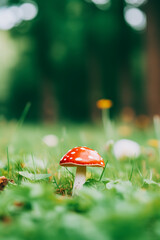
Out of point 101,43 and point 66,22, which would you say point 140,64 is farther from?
point 66,22

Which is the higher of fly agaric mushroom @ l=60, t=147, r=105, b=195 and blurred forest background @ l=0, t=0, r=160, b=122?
blurred forest background @ l=0, t=0, r=160, b=122

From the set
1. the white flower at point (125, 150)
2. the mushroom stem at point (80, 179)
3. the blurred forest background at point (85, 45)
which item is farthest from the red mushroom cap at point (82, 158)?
the blurred forest background at point (85, 45)

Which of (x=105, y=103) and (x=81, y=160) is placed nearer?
(x=81, y=160)

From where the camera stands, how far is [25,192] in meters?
1.15

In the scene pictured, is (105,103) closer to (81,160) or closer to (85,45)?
(81,160)

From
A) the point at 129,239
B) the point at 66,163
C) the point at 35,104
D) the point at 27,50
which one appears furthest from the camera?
the point at 35,104

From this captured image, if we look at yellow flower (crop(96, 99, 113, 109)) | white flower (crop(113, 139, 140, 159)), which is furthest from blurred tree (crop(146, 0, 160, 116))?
white flower (crop(113, 139, 140, 159))

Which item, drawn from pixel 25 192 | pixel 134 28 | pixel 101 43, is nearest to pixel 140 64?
pixel 134 28

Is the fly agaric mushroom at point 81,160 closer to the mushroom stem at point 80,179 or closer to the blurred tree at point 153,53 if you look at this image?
the mushroom stem at point 80,179

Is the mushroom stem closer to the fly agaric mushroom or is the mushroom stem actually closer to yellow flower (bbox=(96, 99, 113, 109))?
the fly agaric mushroom


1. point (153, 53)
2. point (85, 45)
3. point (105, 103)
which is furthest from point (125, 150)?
point (85, 45)

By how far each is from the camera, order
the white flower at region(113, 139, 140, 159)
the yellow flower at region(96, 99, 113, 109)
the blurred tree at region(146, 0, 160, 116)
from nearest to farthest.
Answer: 1. the white flower at region(113, 139, 140, 159)
2. the yellow flower at region(96, 99, 113, 109)
3. the blurred tree at region(146, 0, 160, 116)

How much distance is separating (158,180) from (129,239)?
1.09 meters

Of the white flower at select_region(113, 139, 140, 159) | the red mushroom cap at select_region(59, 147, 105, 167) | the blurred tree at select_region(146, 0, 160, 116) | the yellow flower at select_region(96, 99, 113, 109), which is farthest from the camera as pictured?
the blurred tree at select_region(146, 0, 160, 116)
